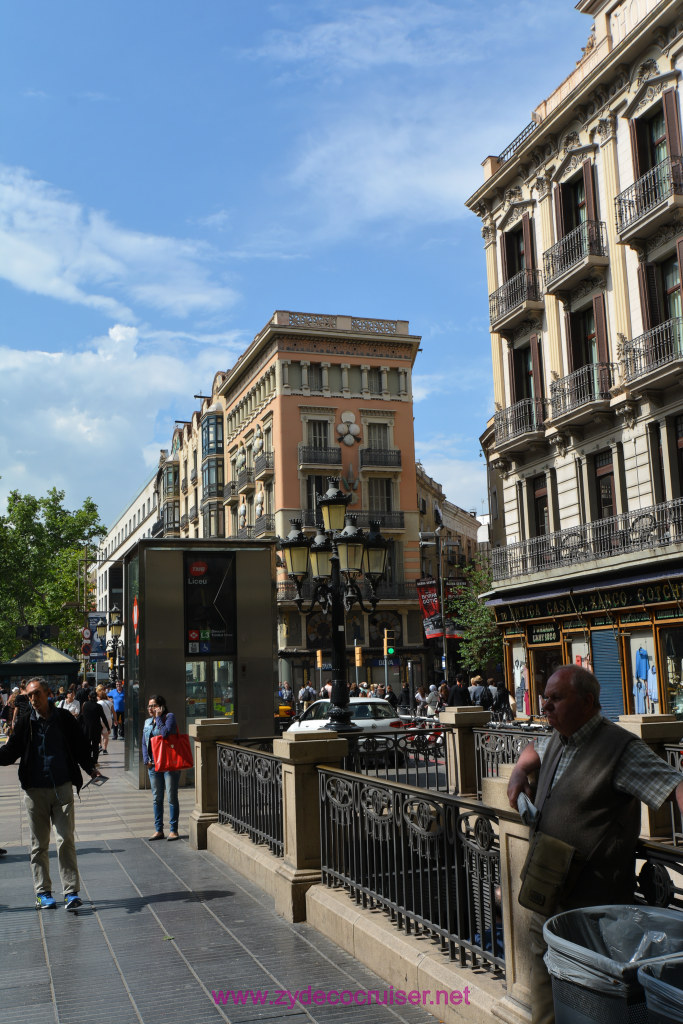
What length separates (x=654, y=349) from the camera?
22.5 metres

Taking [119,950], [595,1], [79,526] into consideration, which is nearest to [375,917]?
[119,950]

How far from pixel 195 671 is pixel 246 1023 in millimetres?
12011

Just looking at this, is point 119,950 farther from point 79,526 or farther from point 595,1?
point 79,526

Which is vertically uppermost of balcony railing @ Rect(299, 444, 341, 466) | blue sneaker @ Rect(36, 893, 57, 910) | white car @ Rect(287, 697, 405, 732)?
balcony railing @ Rect(299, 444, 341, 466)

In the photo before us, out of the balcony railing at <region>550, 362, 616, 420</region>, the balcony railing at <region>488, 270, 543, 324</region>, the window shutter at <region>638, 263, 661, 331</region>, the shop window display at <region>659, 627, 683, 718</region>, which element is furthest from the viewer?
the balcony railing at <region>488, 270, 543, 324</region>

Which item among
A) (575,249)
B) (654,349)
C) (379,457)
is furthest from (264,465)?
(654,349)

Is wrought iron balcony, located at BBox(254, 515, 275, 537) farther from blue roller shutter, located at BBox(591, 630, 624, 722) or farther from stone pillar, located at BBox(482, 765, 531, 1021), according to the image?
stone pillar, located at BBox(482, 765, 531, 1021)

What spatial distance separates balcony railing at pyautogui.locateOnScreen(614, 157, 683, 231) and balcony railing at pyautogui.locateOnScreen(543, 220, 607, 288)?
34.7 inches

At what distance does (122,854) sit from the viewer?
10430 millimetres

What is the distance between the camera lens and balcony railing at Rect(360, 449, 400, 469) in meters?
53.8

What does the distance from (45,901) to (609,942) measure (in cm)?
568

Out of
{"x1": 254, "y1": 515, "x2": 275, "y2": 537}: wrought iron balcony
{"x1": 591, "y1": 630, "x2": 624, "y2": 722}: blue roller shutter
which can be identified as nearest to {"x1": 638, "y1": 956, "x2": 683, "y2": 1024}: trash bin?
{"x1": 591, "y1": 630, "x2": 624, "y2": 722}: blue roller shutter

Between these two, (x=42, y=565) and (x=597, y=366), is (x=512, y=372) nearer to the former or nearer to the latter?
(x=597, y=366)

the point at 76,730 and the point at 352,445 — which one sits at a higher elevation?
the point at 352,445
